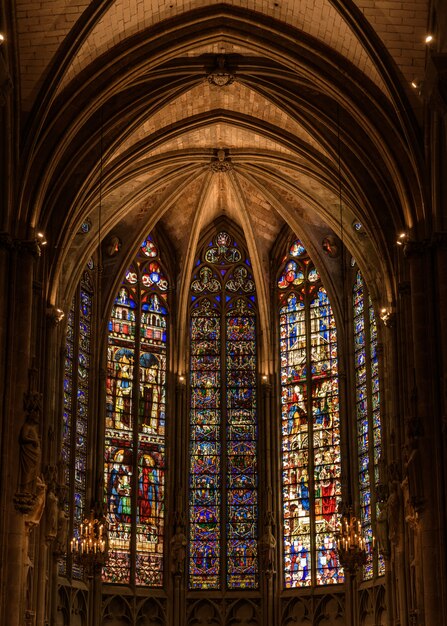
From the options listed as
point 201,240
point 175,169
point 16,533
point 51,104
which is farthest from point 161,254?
point 16,533

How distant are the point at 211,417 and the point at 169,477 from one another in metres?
2.00

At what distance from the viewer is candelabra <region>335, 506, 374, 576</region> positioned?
34312mm

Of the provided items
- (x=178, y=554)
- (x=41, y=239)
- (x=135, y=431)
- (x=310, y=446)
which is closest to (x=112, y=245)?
(x=135, y=431)

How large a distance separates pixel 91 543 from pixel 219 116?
9.97 metres

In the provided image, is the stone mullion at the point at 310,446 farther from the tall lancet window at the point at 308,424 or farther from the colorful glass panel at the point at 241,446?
the colorful glass panel at the point at 241,446

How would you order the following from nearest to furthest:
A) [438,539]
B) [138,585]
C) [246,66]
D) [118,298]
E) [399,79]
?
1. [438,539]
2. [399,79]
3. [246,66]
4. [138,585]
5. [118,298]

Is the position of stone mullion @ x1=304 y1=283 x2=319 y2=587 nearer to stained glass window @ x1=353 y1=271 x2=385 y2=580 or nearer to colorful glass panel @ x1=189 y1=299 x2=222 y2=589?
stained glass window @ x1=353 y1=271 x2=385 y2=580

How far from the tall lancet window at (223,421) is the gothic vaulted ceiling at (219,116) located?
2313 mm

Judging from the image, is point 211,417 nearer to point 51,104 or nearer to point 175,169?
point 175,169

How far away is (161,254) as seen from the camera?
40.3m

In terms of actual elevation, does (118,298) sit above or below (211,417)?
above

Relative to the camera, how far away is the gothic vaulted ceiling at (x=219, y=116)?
30.4 meters

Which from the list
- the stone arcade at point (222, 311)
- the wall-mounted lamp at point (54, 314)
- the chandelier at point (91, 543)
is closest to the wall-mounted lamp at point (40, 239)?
the stone arcade at point (222, 311)

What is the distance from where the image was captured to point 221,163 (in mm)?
37281
